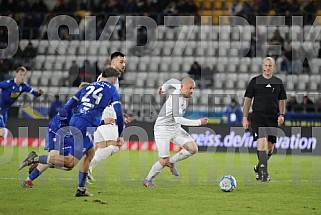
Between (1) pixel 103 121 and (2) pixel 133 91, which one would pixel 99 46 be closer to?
(2) pixel 133 91

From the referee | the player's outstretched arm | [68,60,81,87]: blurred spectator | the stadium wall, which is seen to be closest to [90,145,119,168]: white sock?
the player's outstretched arm

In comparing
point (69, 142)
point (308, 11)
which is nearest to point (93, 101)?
point (69, 142)

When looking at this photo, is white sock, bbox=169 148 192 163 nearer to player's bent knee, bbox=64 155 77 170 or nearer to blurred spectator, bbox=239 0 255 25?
player's bent knee, bbox=64 155 77 170

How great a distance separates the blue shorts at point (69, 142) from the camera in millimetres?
11977

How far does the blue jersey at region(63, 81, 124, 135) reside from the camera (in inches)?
469

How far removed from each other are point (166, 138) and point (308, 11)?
50.8 feet

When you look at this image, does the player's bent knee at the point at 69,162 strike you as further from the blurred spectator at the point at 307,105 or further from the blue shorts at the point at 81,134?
the blurred spectator at the point at 307,105

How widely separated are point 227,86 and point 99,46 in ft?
16.9

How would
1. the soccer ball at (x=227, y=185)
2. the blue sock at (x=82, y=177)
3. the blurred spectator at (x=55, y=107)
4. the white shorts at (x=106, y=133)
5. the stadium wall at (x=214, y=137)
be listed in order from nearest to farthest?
the blue sock at (x=82, y=177)
the soccer ball at (x=227, y=185)
the white shorts at (x=106, y=133)
the stadium wall at (x=214, y=137)
the blurred spectator at (x=55, y=107)

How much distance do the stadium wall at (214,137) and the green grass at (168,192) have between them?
368cm

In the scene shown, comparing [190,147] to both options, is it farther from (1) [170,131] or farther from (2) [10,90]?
(2) [10,90]

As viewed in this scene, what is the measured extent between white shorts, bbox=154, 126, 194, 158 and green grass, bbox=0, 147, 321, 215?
66 cm

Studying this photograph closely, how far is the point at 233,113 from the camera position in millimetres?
24656

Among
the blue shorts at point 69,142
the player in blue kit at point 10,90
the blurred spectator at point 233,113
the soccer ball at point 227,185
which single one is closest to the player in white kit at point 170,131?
the soccer ball at point 227,185
